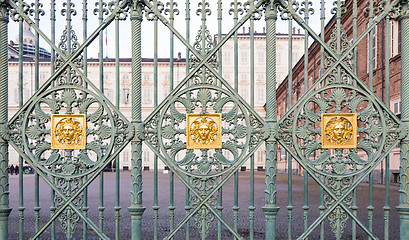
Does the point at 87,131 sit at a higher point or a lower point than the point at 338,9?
lower

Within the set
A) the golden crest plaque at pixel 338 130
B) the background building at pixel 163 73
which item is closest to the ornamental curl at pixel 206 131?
the golden crest plaque at pixel 338 130

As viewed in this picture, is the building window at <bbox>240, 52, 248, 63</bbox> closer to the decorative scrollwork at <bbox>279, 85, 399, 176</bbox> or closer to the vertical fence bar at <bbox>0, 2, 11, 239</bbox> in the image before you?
the decorative scrollwork at <bbox>279, 85, 399, 176</bbox>

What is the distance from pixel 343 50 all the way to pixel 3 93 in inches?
203

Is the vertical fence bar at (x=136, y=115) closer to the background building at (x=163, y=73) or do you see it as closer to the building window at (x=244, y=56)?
the background building at (x=163, y=73)

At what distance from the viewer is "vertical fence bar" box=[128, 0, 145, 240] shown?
19.6ft

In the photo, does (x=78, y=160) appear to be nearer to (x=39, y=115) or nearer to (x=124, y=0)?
(x=39, y=115)

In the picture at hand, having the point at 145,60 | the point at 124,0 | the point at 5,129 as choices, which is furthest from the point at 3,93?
the point at 145,60

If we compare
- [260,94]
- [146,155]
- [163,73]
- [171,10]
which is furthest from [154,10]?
[146,155]

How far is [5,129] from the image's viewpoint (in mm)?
6090

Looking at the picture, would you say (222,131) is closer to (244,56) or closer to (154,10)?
(154,10)

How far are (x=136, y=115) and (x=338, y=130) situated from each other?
9.91 ft

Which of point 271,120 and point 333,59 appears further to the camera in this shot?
point 333,59

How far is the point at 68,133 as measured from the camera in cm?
605

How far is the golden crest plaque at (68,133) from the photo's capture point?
604cm
